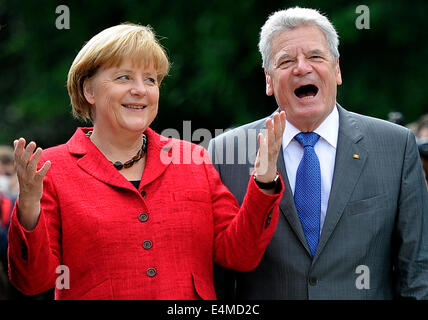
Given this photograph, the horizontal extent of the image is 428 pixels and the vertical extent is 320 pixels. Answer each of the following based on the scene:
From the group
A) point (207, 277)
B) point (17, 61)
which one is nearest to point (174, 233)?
point (207, 277)

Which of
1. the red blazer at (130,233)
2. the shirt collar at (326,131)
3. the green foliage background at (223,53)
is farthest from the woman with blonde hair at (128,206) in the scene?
the green foliage background at (223,53)

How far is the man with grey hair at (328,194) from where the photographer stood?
362 cm

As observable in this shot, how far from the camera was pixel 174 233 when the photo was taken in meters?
3.37

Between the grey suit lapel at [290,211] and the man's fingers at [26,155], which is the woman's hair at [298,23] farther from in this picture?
the man's fingers at [26,155]

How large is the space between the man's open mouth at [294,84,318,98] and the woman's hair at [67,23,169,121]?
71 cm

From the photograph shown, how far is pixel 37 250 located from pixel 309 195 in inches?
53.3

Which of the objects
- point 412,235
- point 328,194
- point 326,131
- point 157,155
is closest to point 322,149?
point 326,131

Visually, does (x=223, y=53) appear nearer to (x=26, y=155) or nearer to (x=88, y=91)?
(x=88, y=91)

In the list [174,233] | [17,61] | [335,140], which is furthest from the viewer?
[17,61]

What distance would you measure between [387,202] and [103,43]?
154 cm

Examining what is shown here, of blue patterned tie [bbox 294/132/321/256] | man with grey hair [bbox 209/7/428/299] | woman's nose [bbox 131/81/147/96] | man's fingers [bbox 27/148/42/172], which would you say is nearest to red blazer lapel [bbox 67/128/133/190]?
woman's nose [bbox 131/81/147/96]

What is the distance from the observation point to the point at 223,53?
10625 mm

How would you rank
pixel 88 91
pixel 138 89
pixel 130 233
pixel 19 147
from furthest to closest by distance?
pixel 88 91
pixel 138 89
pixel 130 233
pixel 19 147
